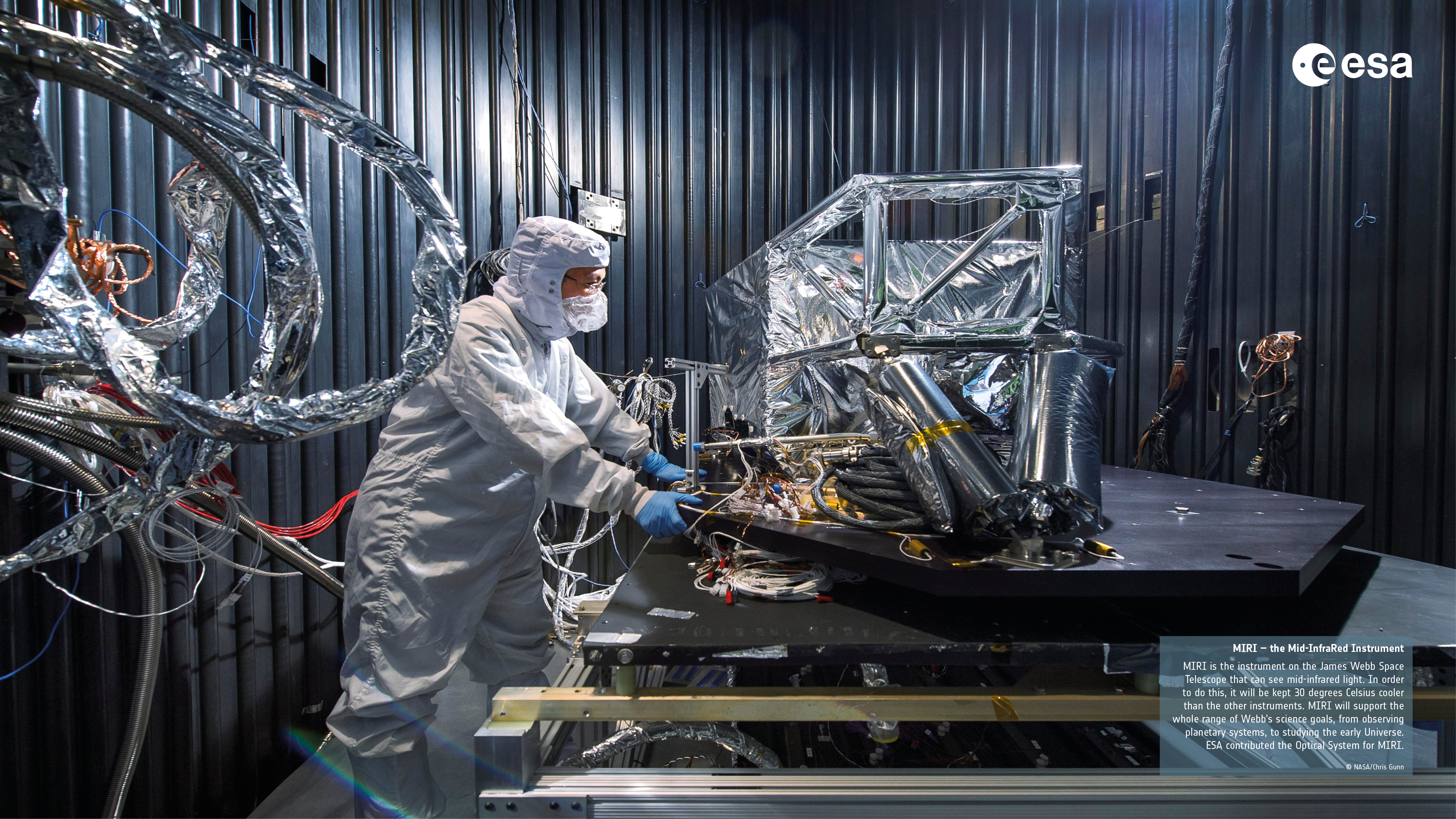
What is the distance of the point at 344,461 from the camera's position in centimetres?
195

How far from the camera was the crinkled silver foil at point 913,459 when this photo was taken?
98cm

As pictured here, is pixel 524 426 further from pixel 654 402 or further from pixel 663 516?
pixel 654 402

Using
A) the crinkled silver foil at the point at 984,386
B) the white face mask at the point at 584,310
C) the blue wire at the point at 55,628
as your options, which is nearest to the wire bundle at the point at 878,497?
the crinkled silver foil at the point at 984,386

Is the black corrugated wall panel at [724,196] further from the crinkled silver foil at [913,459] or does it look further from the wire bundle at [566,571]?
the crinkled silver foil at [913,459]

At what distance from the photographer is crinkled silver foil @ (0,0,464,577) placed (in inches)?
21.1

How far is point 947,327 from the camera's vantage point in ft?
5.16

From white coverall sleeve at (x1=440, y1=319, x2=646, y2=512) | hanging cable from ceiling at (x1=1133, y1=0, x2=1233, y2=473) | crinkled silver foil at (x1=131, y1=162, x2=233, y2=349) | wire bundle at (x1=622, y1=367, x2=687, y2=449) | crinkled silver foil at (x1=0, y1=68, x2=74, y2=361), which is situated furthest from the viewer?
wire bundle at (x1=622, y1=367, x2=687, y2=449)

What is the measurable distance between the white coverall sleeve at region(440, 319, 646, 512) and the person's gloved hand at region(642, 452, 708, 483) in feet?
1.27

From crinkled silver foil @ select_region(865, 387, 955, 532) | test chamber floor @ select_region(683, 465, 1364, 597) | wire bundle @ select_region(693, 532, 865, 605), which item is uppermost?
crinkled silver foil @ select_region(865, 387, 955, 532)

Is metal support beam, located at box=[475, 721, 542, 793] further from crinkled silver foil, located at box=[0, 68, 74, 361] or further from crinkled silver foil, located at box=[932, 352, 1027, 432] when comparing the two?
crinkled silver foil, located at box=[932, 352, 1027, 432]

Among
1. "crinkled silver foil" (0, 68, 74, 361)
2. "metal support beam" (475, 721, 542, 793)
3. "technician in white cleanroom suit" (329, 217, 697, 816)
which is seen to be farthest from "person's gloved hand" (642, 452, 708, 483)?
"crinkled silver foil" (0, 68, 74, 361)

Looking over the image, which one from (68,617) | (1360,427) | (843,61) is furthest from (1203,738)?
(843,61)

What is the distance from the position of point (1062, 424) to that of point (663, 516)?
855 millimetres

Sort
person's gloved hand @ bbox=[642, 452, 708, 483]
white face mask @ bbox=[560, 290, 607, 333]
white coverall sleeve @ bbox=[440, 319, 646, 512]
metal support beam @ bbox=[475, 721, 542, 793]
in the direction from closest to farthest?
metal support beam @ bbox=[475, 721, 542, 793], white coverall sleeve @ bbox=[440, 319, 646, 512], white face mask @ bbox=[560, 290, 607, 333], person's gloved hand @ bbox=[642, 452, 708, 483]
